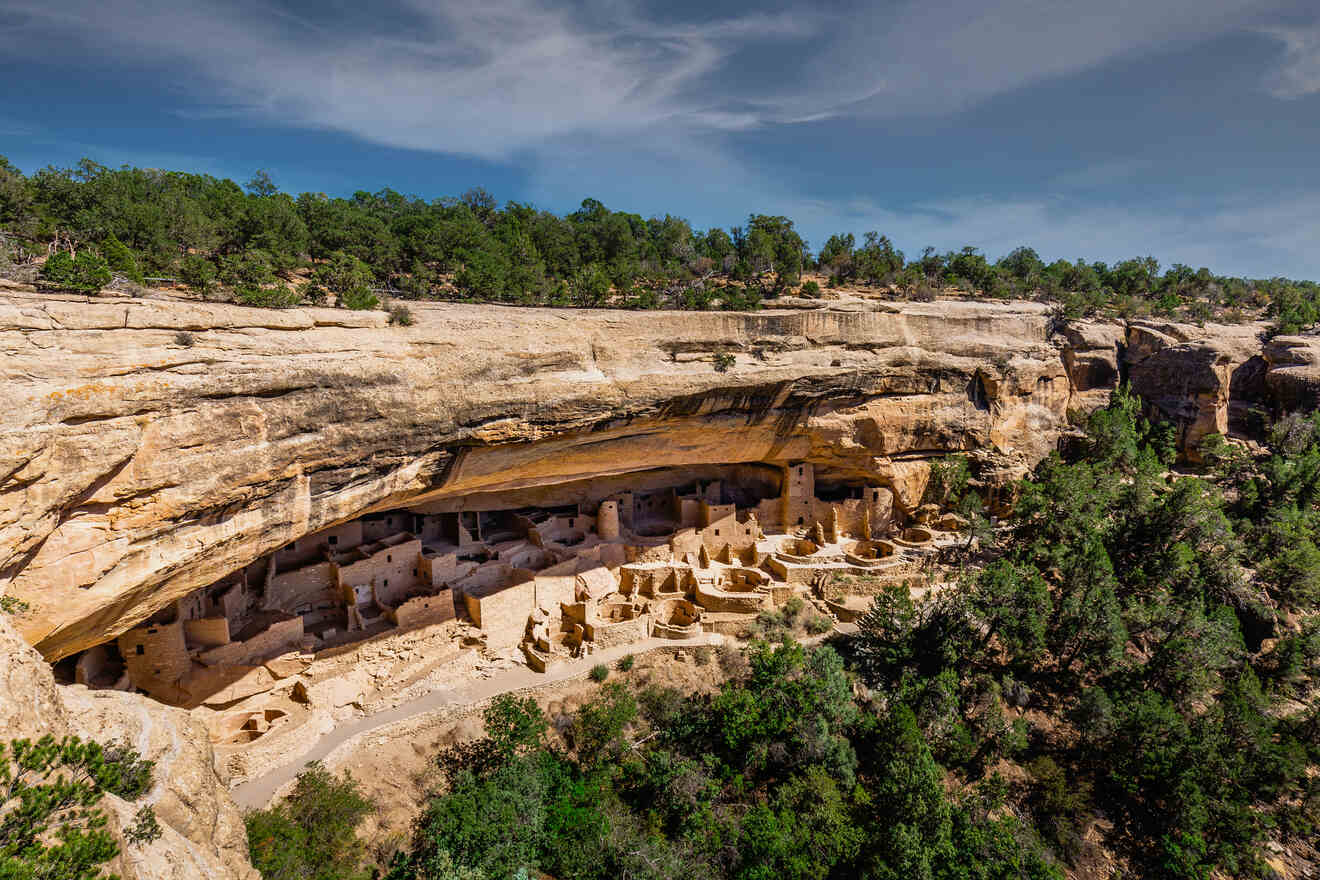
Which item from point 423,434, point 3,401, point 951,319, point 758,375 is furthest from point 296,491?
point 951,319

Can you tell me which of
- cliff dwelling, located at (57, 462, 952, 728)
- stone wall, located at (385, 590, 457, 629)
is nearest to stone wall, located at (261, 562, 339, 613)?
cliff dwelling, located at (57, 462, 952, 728)

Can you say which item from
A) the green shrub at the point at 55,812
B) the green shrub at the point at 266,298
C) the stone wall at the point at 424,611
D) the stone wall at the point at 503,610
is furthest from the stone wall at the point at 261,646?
the green shrub at the point at 55,812

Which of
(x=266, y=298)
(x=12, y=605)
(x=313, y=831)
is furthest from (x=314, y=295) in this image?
(x=313, y=831)

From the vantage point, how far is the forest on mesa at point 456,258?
54.1 ft

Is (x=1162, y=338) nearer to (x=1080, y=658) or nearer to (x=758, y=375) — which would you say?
(x=1080, y=658)

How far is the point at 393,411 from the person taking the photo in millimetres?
13133

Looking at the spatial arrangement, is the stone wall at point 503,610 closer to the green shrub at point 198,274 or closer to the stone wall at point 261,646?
the stone wall at point 261,646

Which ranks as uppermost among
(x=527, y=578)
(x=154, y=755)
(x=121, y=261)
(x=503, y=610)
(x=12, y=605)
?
(x=121, y=261)

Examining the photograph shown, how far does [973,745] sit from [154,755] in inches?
724

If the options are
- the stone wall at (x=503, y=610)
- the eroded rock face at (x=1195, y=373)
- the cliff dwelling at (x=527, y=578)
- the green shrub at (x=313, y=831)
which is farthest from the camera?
the eroded rock face at (x=1195, y=373)

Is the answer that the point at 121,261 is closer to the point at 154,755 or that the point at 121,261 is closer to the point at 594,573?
the point at 154,755

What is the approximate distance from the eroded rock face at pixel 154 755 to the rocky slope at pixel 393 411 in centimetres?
191

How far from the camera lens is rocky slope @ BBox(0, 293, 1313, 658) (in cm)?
947

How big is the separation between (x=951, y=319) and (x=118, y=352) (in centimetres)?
2246
